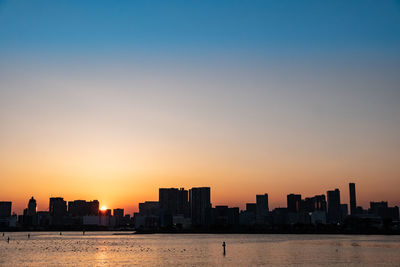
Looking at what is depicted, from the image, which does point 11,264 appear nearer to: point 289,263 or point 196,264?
point 196,264

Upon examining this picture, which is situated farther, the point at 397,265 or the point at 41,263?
the point at 41,263

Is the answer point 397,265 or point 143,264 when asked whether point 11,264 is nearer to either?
point 143,264

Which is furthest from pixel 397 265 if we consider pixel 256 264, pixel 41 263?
pixel 41 263

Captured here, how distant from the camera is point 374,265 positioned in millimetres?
92562

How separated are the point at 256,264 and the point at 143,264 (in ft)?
77.5

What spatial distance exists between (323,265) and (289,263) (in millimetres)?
7594

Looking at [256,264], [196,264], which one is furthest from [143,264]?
[256,264]

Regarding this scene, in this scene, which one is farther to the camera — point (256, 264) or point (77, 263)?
point (77, 263)

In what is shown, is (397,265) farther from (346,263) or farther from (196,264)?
(196,264)

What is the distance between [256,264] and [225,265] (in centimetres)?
638

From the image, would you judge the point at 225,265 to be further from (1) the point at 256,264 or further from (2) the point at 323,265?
(2) the point at 323,265

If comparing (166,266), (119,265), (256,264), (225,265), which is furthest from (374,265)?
(119,265)

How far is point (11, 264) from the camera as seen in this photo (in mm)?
96125

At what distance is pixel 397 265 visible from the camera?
9194cm
